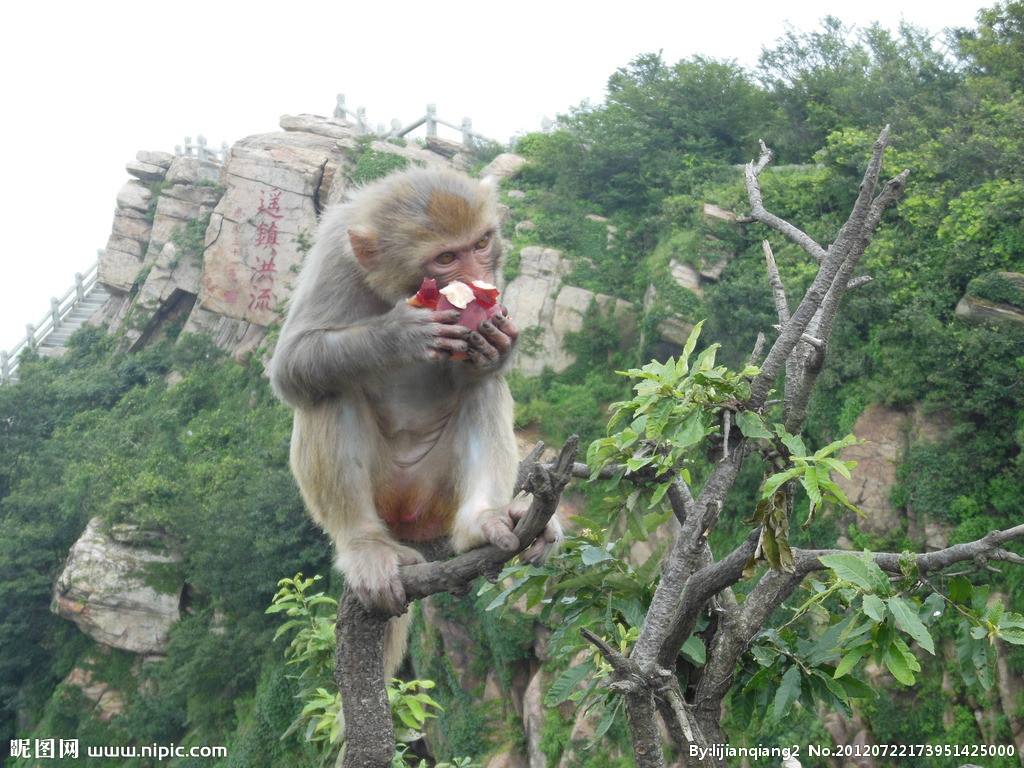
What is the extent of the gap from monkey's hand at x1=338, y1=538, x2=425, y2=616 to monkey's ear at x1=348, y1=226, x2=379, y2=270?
1.14 metres

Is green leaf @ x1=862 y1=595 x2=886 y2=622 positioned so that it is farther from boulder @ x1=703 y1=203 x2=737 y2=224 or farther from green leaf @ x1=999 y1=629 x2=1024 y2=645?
boulder @ x1=703 y1=203 x2=737 y2=224

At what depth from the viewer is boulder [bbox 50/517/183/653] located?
18.3m

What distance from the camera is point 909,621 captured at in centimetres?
235

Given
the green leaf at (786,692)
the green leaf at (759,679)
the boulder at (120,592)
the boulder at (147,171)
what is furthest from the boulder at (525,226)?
the green leaf at (786,692)

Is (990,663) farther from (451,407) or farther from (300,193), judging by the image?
(300,193)

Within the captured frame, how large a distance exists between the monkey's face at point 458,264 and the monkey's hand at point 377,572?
106 cm

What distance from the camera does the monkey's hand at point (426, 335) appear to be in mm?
3381

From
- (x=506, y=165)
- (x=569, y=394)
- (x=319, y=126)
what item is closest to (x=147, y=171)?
(x=319, y=126)

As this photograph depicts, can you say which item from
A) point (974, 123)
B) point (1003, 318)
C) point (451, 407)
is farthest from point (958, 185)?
point (451, 407)

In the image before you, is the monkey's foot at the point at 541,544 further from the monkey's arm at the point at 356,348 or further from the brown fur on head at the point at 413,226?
the brown fur on head at the point at 413,226

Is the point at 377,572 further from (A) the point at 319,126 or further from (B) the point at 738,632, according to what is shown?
(A) the point at 319,126

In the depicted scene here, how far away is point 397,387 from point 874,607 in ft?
7.15

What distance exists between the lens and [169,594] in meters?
18.7

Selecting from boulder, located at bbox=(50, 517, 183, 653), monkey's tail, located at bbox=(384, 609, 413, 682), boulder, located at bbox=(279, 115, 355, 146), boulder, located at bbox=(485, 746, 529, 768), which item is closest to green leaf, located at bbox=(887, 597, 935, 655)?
monkey's tail, located at bbox=(384, 609, 413, 682)
